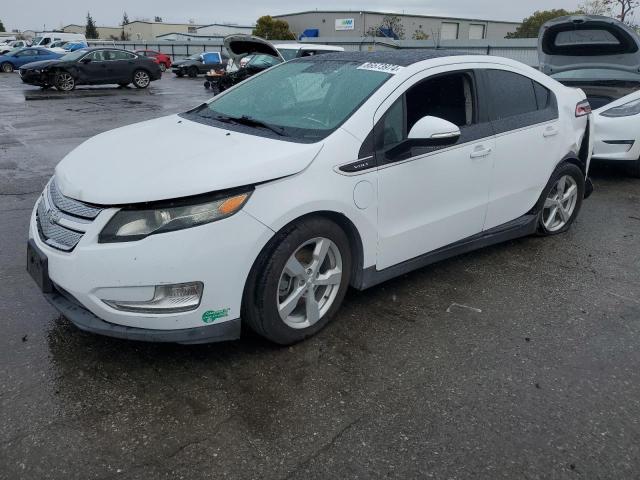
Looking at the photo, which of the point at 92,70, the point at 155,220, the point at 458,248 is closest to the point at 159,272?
the point at 155,220

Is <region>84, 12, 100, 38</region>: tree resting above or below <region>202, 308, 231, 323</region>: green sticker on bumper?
above

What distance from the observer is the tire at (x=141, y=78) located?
879 inches

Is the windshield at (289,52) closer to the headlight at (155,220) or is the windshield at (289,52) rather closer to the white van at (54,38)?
the headlight at (155,220)

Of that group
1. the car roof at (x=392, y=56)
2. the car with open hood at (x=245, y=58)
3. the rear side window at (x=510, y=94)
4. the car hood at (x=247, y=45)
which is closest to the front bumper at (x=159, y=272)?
the car roof at (x=392, y=56)

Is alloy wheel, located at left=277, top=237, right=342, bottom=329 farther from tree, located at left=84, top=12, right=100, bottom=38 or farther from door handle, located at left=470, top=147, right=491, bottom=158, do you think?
tree, located at left=84, top=12, right=100, bottom=38

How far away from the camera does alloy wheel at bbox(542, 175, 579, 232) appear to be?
16.2 feet

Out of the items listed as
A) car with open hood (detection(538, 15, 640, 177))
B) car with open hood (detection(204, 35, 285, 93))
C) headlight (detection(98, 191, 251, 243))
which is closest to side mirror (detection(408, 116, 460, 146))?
headlight (detection(98, 191, 251, 243))

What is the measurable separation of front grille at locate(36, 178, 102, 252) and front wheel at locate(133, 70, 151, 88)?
2092 cm

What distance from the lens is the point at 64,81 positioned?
66.3ft

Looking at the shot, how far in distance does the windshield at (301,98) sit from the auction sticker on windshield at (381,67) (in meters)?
0.03

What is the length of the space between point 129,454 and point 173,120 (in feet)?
7.72

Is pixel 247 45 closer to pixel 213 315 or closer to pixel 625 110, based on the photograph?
pixel 625 110

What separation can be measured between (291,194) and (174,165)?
24.6 inches

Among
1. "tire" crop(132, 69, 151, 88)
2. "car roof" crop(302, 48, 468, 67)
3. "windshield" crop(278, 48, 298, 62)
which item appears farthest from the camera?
"tire" crop(132, 69, 151, 88)
